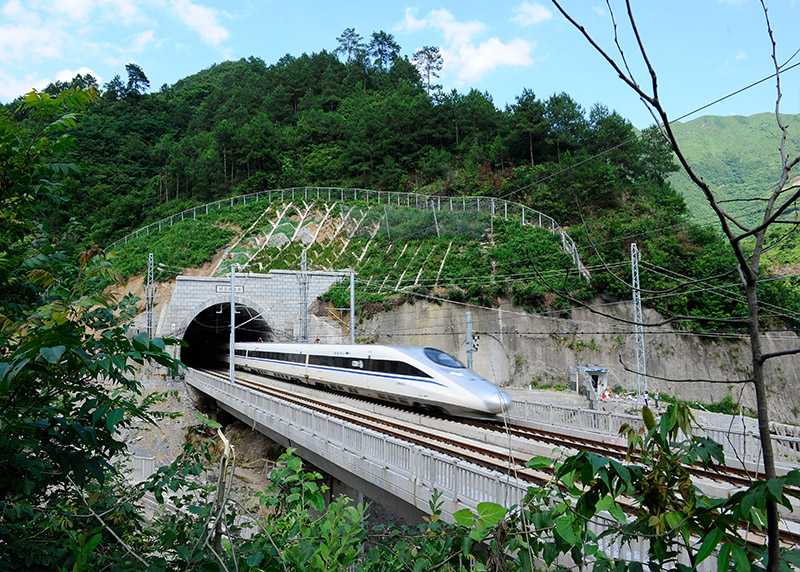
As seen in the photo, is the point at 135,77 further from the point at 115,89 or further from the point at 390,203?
the point at 390,203

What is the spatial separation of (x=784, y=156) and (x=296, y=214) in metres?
51.1

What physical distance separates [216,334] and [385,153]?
2702cm

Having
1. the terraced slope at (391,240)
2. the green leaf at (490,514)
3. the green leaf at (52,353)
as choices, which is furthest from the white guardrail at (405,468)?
the terraced slope at (391,240)

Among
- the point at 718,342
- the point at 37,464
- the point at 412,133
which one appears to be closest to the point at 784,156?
the point at 37,464

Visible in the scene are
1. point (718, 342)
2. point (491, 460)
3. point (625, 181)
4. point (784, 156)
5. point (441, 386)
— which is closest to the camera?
point (784, 156)

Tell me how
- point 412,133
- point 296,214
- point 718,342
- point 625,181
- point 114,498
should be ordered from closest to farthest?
point 114,498 → point 718,342 → point 625,181 → point 296,214 → point 412,133

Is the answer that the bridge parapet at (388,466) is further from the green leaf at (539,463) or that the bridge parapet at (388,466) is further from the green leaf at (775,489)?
the green leaf at (775,489)

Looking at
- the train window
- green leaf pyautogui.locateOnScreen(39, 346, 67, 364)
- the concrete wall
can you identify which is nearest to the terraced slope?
the concrete wall

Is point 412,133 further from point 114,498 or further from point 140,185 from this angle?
point 114,498

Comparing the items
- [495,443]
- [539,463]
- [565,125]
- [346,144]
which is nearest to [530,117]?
[565,125]

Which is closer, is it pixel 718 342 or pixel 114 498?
pixel 114 498

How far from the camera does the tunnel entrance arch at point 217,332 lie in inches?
1615

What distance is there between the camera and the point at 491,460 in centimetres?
1122

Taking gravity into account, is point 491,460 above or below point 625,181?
below
